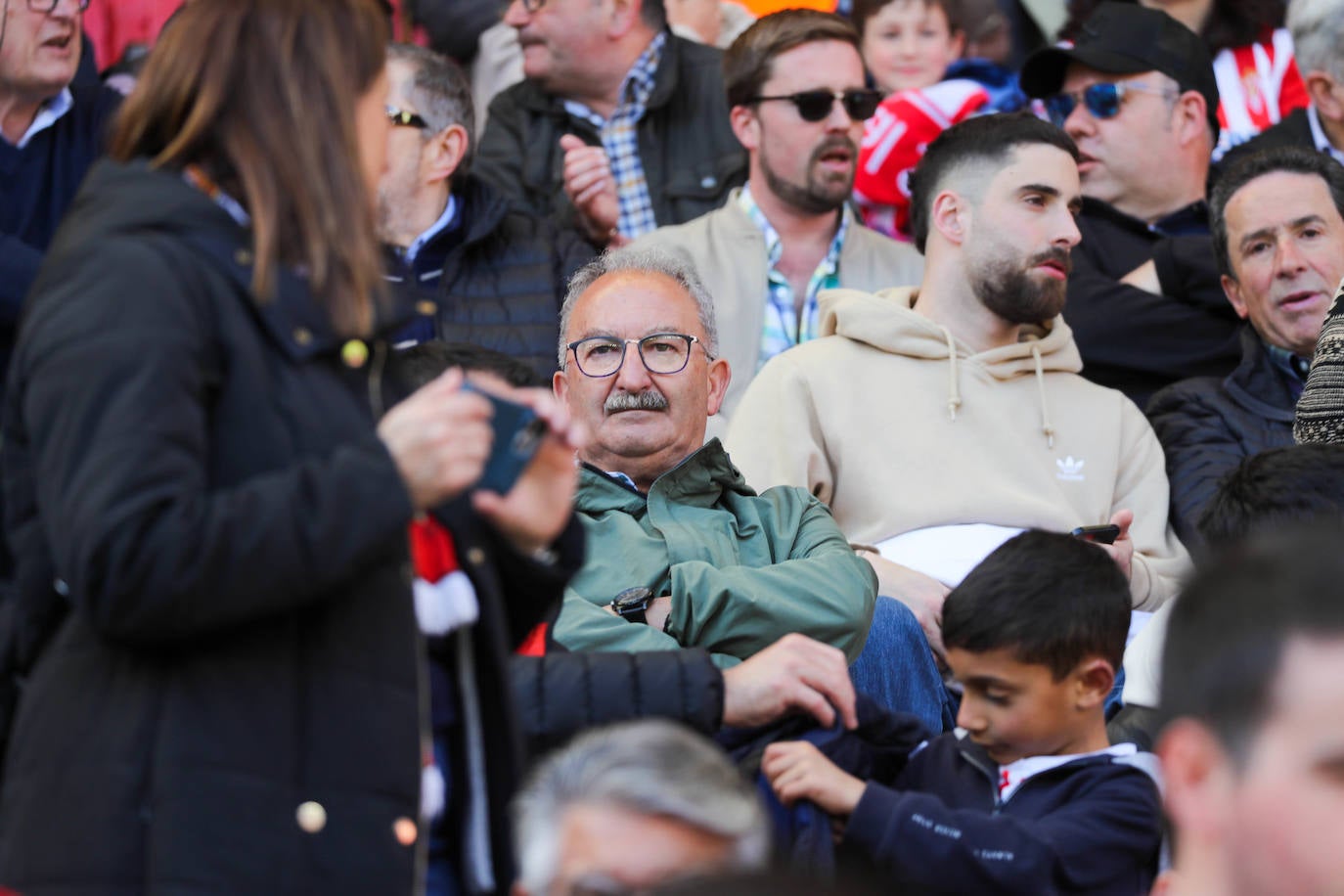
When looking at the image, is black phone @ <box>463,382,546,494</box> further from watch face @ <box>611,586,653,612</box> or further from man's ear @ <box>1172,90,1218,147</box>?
man's ear @ <box>1172,90,1218,147</box>

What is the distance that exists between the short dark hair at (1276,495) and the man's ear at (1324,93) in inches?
106

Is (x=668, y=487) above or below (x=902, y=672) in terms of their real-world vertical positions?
above

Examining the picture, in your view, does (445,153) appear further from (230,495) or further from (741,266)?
(230,495)

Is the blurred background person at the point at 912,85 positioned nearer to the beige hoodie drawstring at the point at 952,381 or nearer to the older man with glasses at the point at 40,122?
the beige hoodie drawstring at the point at 952,381

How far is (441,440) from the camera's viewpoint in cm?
188

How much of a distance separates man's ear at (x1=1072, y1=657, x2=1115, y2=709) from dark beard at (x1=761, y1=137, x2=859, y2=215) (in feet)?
8.92

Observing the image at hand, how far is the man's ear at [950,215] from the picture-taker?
5.05 meters

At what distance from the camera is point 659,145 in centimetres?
593

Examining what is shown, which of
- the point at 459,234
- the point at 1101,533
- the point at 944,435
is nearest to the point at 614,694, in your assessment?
the point at 1101,533

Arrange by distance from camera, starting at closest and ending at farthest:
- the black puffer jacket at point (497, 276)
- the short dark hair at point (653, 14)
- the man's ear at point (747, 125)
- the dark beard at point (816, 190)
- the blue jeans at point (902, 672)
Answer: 1. the blue jeans at point (902, 672)
2. the black puffer jacket at point (497, 276)
3. the dark beard at point (816, 190)
4. the man's ear at point (747, 125)
5. the short dark hair at point (653, 14)

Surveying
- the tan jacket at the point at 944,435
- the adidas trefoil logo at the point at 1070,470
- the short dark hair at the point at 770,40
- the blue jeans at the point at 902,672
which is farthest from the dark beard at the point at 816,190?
the blue jeans at the point at 902,672

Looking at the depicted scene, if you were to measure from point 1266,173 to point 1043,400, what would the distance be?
3.31 ft

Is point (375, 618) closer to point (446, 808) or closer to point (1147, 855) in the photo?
point (446, 808)

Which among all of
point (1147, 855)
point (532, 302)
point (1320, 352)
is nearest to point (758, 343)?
point (532, 302)
